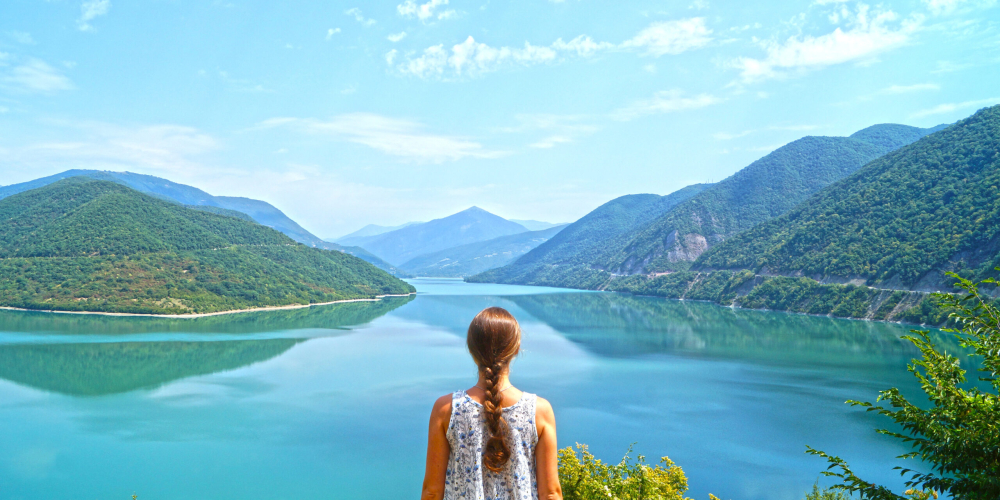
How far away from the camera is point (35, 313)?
157 feet

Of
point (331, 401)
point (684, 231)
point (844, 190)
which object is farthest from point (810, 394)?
point (684, 231)

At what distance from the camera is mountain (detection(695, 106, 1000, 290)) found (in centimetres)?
4378

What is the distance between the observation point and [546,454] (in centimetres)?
213

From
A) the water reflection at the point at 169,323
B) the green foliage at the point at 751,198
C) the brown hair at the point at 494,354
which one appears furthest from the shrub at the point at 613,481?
the green foliage at the point at 751,198

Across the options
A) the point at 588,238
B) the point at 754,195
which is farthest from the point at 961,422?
the point at 588,238

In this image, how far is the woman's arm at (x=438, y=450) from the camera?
206 cm

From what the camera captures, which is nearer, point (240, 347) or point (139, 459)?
point (139, 459)

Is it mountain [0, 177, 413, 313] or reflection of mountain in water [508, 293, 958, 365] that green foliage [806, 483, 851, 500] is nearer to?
reflection of mountain in water [508, 293, 958, 365]

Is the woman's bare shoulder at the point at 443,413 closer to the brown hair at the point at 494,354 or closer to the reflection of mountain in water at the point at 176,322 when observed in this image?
the brown hair at the point at 494,354

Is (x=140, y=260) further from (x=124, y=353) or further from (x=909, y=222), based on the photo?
(x=909, y=222)

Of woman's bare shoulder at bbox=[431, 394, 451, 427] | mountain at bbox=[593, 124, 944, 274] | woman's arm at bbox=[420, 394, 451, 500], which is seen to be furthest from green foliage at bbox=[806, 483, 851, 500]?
mountain at bbox=[593, 124, 944, 274]

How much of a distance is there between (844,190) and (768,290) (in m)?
19.4

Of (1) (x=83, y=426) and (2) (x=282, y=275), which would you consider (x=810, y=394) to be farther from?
(2) (x=282, y=275)

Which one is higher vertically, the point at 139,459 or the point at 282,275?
the point at 282,275
